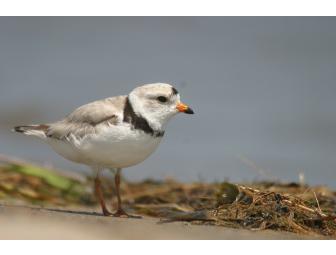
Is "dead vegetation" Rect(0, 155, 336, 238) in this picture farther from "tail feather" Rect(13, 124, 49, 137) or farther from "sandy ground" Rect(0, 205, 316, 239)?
"tail feather" Rect(13, 124, 49, 137)

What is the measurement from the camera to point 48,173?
8.41 meters

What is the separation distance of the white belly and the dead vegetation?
59cm

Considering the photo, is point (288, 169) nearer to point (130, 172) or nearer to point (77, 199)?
point (130, 172)

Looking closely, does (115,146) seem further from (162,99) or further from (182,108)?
(182,108)

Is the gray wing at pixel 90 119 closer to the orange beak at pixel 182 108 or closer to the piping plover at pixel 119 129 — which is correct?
the piping plover at pixel 119 129

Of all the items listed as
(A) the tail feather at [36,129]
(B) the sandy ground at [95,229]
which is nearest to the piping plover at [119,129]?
(A) the tail feather at [36,129]

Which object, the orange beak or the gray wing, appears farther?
the orange beak

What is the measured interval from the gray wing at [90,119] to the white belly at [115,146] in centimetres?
8

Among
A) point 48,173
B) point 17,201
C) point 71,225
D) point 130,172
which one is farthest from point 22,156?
point 71,225

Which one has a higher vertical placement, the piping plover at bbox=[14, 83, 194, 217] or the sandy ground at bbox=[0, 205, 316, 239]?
the piping plover at bbox=[14, 83, 194, 217]

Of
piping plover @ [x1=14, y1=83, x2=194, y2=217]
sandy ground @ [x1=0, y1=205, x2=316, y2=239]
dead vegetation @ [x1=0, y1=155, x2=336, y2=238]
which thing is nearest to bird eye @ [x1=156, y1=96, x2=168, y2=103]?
piping plover @ [x1=14, y1=83, x2=194, y2=217]

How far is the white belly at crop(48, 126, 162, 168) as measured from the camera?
6367 mm

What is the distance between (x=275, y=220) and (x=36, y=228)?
181 centimetres

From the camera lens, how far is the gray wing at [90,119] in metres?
6.48
